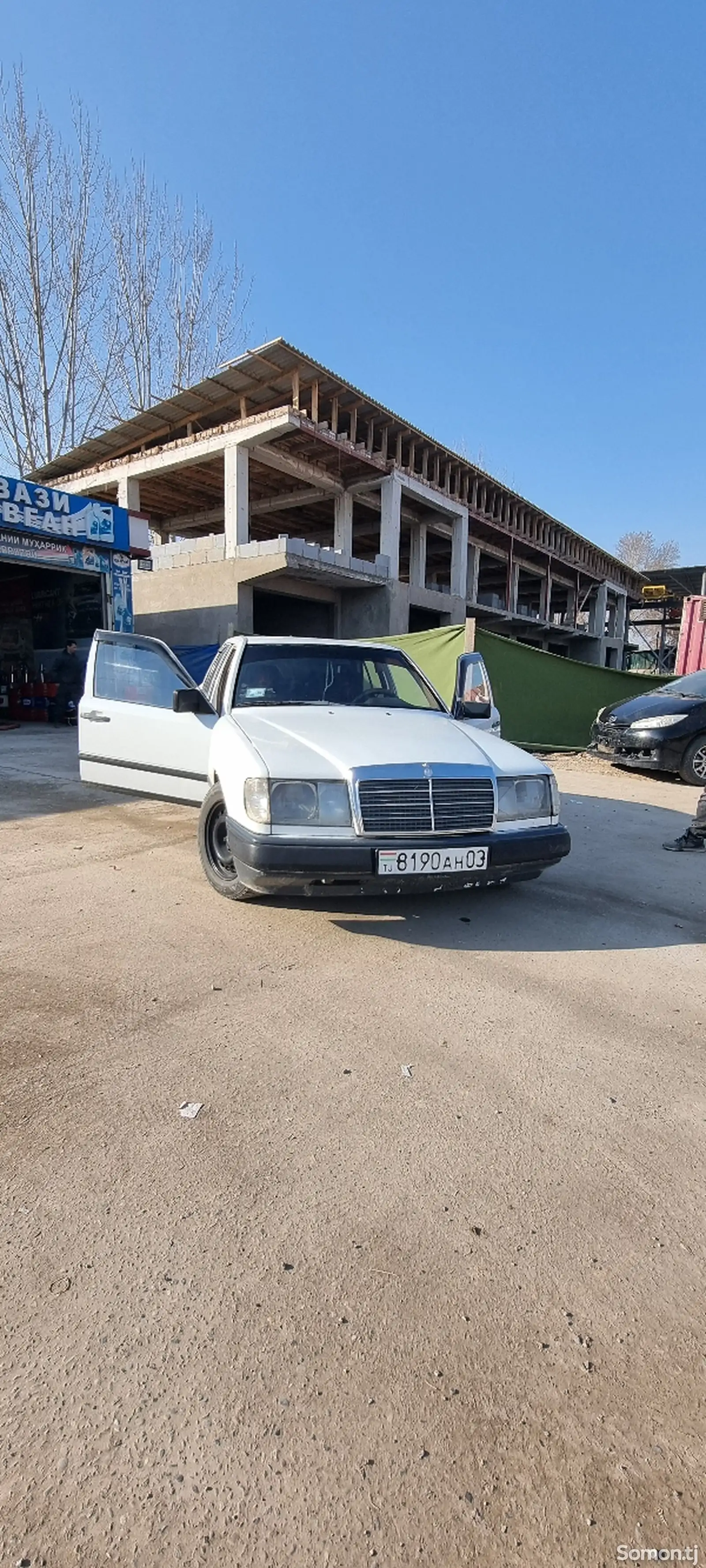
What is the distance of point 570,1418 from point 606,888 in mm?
3228

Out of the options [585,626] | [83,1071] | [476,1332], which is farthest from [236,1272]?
[585,626]

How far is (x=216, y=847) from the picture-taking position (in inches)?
149

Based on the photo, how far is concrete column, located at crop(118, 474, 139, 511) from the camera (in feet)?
66.2

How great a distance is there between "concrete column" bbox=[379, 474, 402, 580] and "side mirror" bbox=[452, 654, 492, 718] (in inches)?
627

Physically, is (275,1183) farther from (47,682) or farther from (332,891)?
(47,682)

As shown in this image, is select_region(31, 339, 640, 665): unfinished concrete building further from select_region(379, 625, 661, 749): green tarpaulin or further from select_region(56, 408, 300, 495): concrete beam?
select_region(379, 625, 661, 749): green tarpaulin

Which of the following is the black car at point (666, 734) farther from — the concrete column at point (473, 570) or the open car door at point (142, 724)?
the concrete column at point (473, 570)

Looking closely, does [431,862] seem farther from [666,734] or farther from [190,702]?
[666,734]

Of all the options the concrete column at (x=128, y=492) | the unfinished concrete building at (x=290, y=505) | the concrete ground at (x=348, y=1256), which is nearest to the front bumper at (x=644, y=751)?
the concrete ground at (x=348, y=1256)

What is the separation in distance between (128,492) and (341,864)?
20809mm

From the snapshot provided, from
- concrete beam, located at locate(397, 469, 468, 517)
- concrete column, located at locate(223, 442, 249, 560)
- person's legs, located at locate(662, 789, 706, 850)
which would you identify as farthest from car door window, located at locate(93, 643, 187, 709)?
concrete beam, located at locate(397, 469, 468, 517)

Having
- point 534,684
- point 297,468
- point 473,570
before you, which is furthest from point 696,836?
point 473,570

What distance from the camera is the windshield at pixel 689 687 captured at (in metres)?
7.98

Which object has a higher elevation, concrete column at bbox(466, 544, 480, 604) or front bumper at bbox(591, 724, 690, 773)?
concrete column at bbox(466, 544, 480, 604)
